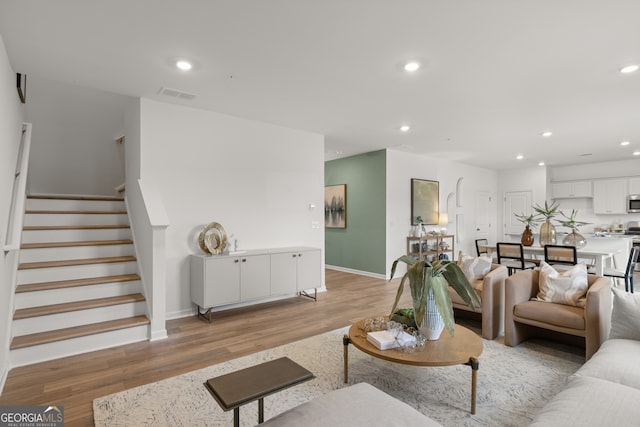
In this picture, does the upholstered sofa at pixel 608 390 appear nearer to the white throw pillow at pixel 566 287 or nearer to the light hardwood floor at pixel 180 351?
the white throw pillow at pixel 566 287

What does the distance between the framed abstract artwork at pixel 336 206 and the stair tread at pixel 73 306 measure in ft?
15.7

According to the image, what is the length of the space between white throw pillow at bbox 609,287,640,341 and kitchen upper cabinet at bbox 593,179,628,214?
795cm

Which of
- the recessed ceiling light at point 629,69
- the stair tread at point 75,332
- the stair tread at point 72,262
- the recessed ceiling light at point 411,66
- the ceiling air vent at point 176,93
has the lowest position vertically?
the stair tread at point 75,332

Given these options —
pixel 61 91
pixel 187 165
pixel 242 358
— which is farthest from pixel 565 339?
pixel 61 91

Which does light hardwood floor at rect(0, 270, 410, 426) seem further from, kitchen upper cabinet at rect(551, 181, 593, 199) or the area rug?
kitchen upper cabinet at rect(551, 181, 593, 199)

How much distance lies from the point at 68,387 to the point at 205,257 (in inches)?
70.1

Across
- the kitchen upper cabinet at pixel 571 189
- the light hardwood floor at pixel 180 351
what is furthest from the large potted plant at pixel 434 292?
the kitchen upper cabinet at pixel 571 189

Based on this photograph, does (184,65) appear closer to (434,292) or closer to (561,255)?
(434,292)

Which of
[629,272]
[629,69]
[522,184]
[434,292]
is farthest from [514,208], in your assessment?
[434,292]

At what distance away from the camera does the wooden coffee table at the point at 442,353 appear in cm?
214

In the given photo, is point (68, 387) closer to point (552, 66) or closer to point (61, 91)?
point (61, 91)

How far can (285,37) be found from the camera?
2.66m

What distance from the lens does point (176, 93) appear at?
3.84m

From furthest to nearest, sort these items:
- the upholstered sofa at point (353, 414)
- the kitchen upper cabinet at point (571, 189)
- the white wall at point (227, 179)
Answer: the kitchen upper cabinet at point (571, 189) < the white wall at point (227, 179) < the upholstered sofa at point (353, 414)
